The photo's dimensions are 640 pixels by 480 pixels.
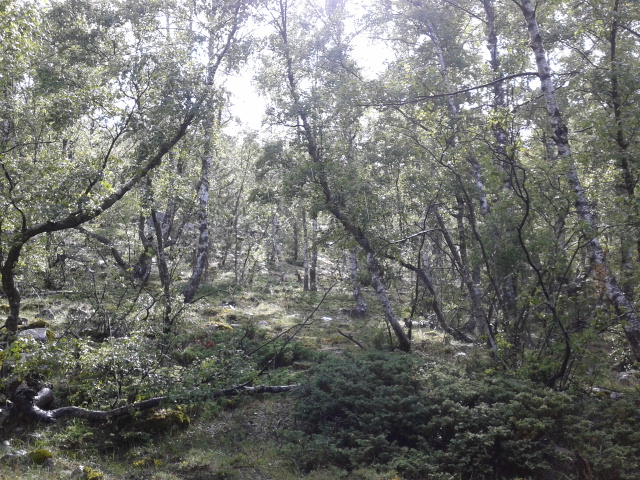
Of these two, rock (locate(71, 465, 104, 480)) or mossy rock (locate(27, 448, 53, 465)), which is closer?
rock (locate(71, 465, 104, 480))

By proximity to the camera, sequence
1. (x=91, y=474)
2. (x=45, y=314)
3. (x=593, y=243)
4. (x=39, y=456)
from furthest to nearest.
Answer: (x=45, y=314)
(x=593, y=243)
(x=39, y=456)
(x=91, y=474)

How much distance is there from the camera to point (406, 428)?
7.42 m

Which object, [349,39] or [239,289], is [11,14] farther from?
[239,289]

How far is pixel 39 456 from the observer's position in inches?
247

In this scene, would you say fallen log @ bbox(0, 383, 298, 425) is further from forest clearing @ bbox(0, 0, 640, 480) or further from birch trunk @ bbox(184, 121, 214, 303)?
birch trunk @ bbox(184, 121, 214, 303)

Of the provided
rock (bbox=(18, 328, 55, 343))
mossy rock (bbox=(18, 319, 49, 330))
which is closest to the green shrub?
rock (bbox=(18, 328, 55, 343))

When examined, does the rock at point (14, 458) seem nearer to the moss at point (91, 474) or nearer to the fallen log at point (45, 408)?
the moss at point (91, 474)

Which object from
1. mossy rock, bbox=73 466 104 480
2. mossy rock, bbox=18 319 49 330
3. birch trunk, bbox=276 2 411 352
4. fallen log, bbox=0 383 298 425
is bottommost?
mossy rock, bbox=73 466 104 480

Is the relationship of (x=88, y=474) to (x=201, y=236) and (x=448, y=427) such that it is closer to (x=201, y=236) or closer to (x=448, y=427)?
Answer: (x=448, y=427)

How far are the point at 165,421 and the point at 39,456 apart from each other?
199 cm

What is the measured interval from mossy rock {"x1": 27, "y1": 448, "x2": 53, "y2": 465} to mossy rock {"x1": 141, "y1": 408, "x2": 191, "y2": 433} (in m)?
1.66

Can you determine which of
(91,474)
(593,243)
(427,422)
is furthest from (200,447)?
(593,243)

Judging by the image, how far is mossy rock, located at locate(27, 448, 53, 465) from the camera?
6.23 metres

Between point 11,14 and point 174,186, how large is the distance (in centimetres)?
478
